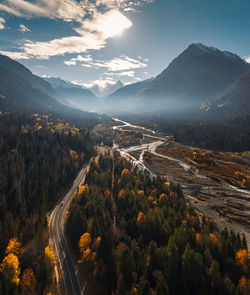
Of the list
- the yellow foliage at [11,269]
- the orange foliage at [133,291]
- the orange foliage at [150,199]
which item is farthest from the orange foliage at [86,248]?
the orange foliage at [150,199]

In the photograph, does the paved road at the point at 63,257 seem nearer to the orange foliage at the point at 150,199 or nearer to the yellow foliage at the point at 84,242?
the yellow foliage at the point at 84,242

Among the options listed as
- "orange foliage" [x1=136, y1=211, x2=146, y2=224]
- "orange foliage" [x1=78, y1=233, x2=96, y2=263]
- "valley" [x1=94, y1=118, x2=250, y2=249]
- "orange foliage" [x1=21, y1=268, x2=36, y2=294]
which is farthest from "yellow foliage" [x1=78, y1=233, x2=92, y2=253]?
"valley" [x1=94, y1=118, x2=250, y2=249]

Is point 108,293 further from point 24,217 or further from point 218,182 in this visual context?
point 218,182

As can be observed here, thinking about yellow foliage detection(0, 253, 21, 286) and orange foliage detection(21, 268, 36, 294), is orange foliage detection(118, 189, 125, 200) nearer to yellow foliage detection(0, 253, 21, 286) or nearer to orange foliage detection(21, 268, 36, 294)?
orange foliage detection(21, 268, 36, 294)

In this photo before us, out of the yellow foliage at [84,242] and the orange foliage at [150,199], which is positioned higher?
the orange foliage at [150,199]

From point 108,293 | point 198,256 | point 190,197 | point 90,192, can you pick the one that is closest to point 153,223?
point 198,256

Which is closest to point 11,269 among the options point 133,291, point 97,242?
point 97,242
